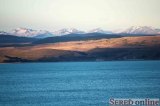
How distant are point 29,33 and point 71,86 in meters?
4.03

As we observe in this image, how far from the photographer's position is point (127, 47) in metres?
13.5

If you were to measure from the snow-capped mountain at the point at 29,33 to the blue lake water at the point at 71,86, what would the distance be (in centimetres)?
88

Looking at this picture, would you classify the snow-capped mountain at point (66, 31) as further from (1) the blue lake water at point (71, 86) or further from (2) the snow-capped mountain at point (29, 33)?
(1) the blue lake water at point (71, 86)

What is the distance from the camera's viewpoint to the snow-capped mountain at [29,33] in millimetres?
12826

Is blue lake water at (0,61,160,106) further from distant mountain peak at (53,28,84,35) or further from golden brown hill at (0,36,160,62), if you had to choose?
distant mountain peak at (53,28,84,35)

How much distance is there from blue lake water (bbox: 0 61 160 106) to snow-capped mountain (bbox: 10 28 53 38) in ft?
2.89

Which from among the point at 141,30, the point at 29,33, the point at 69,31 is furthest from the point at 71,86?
the point at 141,30

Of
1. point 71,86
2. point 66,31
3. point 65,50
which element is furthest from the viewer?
point 71,86

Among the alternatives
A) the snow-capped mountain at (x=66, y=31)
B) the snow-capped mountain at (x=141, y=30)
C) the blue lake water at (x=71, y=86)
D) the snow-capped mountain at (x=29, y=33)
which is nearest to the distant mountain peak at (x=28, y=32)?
the snow-capped mountain at (x=29, y=33)

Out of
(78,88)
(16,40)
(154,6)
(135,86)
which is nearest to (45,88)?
(78,88)

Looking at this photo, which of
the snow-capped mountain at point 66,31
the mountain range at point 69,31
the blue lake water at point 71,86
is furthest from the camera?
the blue lake water at point 71,86

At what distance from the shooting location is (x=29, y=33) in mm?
13172

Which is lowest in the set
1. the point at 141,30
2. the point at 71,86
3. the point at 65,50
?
the point at 71,86

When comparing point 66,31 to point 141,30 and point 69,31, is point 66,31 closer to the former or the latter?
point 69,31
